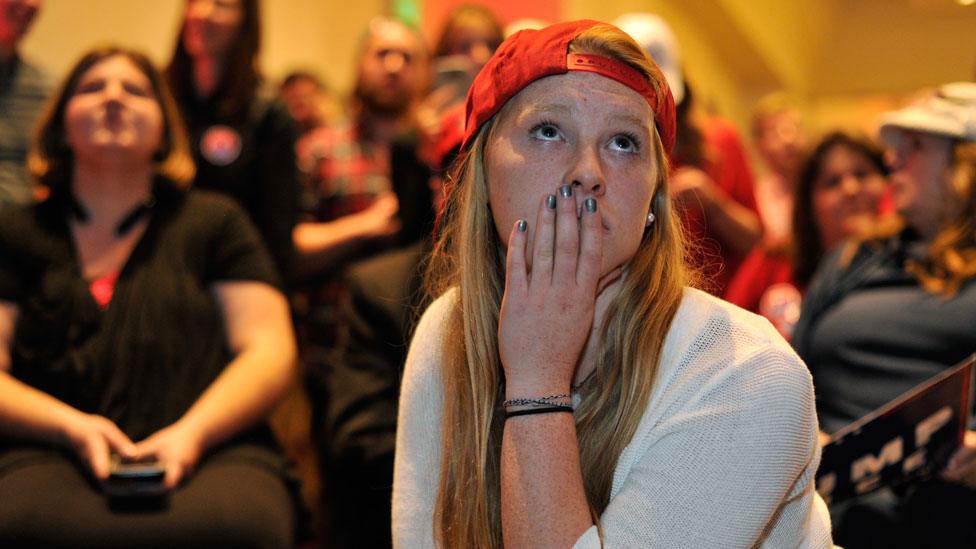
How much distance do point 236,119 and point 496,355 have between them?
1724mm

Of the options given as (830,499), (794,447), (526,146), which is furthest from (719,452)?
(830,499)

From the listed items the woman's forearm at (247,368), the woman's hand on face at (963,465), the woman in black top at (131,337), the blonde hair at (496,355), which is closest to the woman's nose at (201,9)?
the woman in black top at (131,337)

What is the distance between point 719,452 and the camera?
123cm

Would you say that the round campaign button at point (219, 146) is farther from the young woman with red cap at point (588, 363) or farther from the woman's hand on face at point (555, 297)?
the woman's hand on face at point (555, 297)

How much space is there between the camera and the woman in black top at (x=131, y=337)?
6.48 ft

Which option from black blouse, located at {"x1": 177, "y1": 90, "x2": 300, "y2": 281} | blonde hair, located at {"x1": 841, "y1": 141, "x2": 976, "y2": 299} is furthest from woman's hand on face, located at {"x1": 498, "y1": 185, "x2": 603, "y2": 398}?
black blouse, located at {"x1": 177, "y1": 90, "x2": 300, "y2": 281}

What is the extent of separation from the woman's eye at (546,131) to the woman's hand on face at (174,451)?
1088 mm

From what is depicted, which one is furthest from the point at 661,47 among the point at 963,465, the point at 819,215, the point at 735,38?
the point at 735,38

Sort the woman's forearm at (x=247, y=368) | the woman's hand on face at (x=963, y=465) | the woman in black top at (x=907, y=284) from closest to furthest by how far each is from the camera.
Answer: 1. the woman's hand on face at (x=963, y=465)
2. the woman's forearm at (x=247, y=368)
3. the woman in black top at (x=907, y=284)

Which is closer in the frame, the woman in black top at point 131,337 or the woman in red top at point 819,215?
the woman in black top at point 131,337

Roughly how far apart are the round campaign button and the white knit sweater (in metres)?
1.83

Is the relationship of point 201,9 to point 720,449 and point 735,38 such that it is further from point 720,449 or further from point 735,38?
point 735,38

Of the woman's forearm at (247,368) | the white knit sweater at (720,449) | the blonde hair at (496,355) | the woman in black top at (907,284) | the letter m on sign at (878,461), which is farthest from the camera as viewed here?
the woman in black top at (907,284)

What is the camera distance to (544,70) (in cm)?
135
